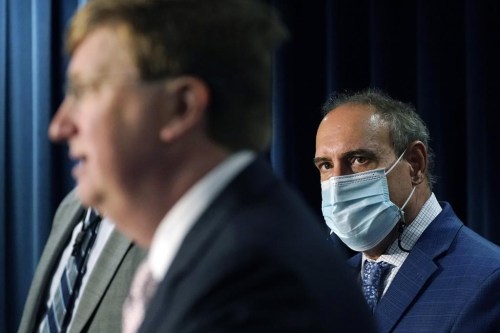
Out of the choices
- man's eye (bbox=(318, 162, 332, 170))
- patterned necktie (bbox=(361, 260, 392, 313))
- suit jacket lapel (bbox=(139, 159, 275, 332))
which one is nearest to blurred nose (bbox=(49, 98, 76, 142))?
suit jacket lapel (bbox=(139, 159, 275, 332))

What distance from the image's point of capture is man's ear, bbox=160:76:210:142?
0.79 m

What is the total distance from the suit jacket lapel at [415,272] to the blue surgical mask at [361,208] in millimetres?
105

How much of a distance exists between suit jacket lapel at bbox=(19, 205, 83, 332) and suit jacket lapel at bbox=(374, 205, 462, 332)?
0.77m

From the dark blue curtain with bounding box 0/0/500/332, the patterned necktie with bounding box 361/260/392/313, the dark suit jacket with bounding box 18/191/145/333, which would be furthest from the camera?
the dark blue curtain with bounding box 0/0/500/332

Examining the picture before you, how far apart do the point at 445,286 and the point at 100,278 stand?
90 centimetres

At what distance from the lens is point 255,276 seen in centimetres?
70

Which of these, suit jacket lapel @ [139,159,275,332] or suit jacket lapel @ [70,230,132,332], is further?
suit jacket lapel @ [70,230,132,332]

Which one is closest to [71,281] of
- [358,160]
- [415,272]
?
[415,272]

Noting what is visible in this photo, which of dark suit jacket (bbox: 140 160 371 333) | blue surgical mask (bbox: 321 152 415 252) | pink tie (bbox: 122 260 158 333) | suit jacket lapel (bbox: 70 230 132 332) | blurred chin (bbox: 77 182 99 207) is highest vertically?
blurred chin (bbox: 77 182 99 207)

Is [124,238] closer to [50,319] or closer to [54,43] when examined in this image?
[50,319]

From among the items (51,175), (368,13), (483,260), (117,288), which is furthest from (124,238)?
(368,13)

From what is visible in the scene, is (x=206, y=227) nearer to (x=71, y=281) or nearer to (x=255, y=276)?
(x=255, y=276)

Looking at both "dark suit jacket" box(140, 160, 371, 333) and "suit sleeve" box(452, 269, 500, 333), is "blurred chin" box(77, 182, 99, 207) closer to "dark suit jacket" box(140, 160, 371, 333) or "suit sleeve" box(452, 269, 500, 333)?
"dark suit jacket" box(140, 160, 371, 333)

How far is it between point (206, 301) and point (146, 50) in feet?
0.80
